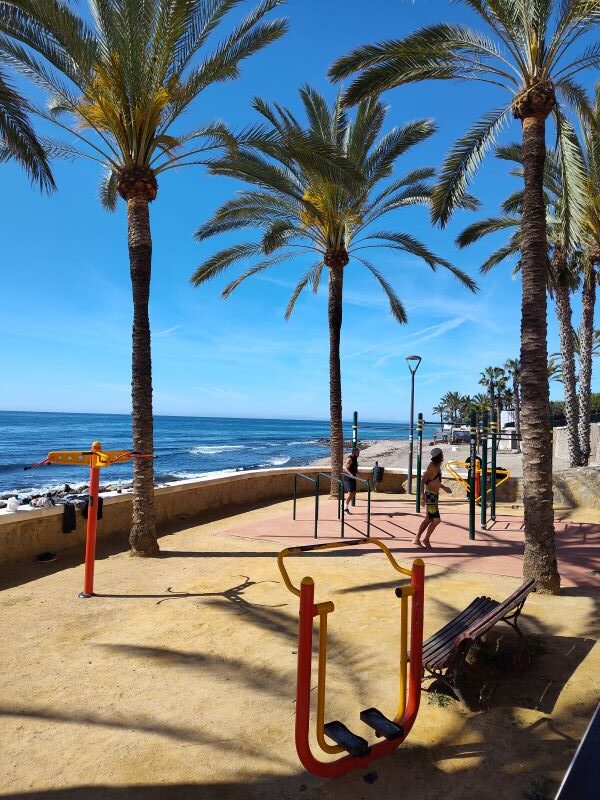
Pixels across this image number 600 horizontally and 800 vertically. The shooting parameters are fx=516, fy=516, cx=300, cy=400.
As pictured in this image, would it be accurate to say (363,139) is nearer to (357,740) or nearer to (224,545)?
(224,545)

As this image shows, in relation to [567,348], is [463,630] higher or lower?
lower

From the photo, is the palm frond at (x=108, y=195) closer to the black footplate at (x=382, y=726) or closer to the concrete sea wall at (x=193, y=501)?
the concrete sea wall at (x=193, y=501)

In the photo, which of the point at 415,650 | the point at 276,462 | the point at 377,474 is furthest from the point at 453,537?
the point at 276,462

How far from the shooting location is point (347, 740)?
289cm

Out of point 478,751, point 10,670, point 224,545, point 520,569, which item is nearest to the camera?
point 478,751

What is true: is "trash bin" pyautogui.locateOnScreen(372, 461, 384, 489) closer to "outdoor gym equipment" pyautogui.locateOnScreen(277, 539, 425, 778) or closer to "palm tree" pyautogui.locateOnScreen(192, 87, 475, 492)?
"palm tree" pyautogui.locateOnScreen(192, 87, 475, 492)

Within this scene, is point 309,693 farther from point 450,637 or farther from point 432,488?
point 432,488

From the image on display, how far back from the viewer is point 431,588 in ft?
20.6

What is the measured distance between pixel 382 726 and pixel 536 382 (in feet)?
14.9

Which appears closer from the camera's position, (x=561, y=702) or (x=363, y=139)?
(x=561, y=702)

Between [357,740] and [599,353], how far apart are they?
35621 millimetres

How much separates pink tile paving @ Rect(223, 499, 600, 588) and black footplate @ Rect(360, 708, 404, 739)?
4436 millimetres

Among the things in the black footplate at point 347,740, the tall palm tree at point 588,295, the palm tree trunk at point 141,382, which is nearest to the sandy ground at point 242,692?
the black footplate at point 347,740

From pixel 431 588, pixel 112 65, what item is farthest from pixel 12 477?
pixel 431 588
